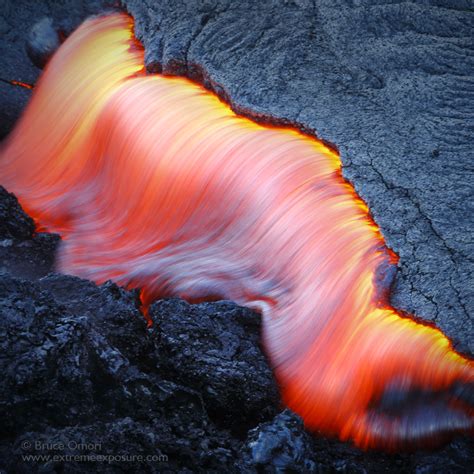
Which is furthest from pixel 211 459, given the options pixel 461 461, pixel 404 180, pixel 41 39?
pixel 41 39

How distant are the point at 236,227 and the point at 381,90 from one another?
Answer: 86 cm

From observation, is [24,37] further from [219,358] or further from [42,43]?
[219,358]

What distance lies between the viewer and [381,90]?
2949 mm

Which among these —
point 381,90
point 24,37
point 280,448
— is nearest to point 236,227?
point 381,90

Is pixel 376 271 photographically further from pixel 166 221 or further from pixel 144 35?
pixel 144 35

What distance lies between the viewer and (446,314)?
81.8 inches

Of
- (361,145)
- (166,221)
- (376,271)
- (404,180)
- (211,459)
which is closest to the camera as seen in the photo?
(211,459)

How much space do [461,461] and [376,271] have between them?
647mm

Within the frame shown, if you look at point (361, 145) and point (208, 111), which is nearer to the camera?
point (361, 145)

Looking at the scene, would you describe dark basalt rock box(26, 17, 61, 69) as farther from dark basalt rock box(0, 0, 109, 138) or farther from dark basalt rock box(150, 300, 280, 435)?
dark basalt rock box(150, 300, 280, 435)

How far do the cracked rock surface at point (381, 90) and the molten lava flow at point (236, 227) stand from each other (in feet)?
0.27

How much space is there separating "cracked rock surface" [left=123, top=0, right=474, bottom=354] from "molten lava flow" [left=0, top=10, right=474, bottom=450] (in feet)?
0.27

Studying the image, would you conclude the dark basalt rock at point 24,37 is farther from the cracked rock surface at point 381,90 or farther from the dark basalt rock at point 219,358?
the dark basalt rock at point 219,358

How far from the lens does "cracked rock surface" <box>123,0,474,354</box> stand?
224cm
